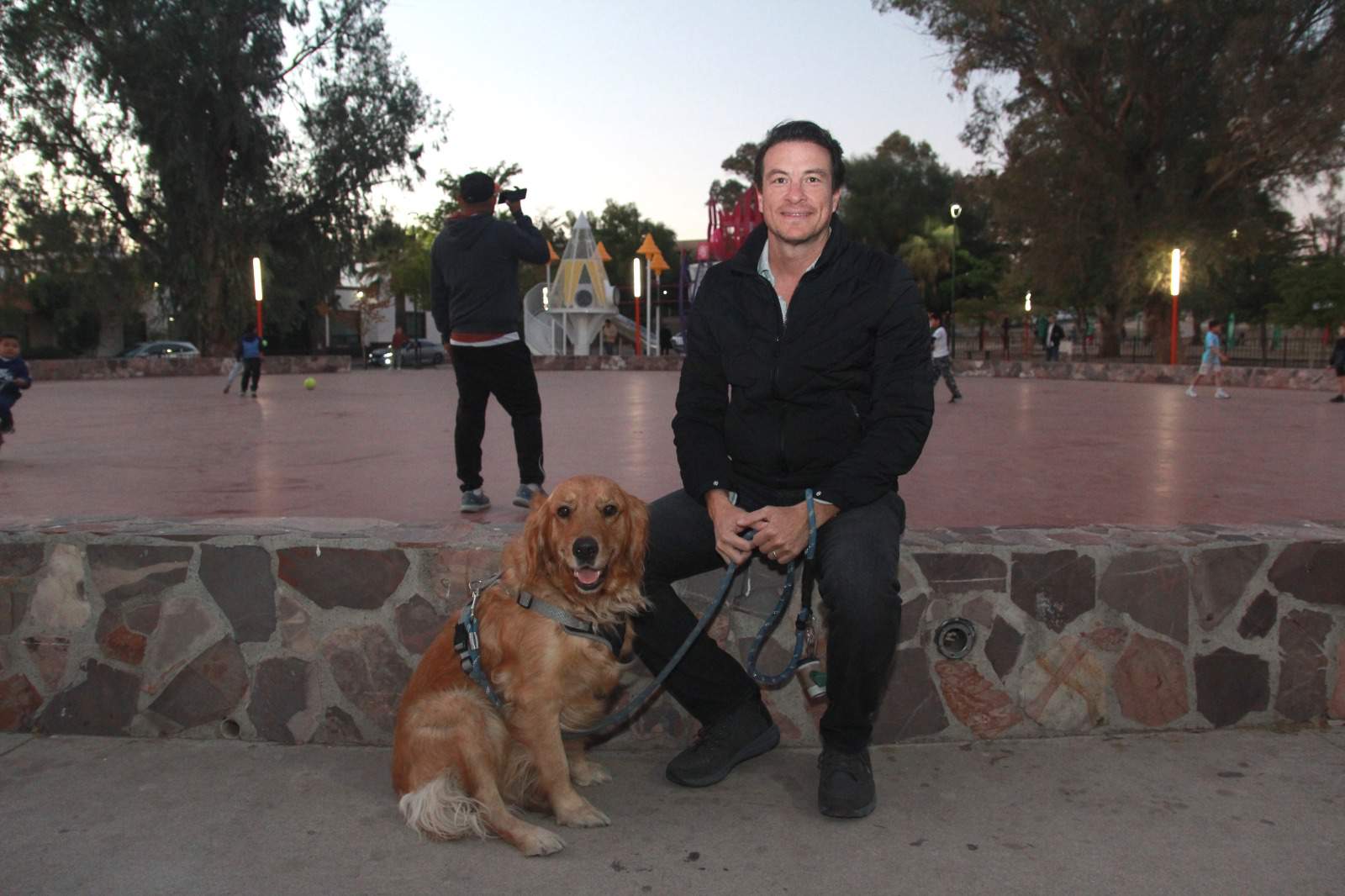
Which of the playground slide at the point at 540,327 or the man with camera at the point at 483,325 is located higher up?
the playground slide at the point at 540,327

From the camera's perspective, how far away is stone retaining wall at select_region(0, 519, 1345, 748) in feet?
13.6

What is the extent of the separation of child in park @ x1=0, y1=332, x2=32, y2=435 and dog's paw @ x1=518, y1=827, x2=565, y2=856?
7913 mm

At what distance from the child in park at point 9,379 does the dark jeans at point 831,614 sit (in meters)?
7.65

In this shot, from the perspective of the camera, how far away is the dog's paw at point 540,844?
3180 millimetres

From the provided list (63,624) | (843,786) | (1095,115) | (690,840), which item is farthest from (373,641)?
(1095,115)

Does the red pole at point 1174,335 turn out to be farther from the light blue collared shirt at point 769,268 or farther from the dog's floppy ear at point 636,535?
the dog's floppy ear at point 636,535

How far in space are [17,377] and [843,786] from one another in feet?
28.9

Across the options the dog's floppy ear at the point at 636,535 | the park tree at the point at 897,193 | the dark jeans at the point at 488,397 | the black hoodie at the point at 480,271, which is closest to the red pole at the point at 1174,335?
the black hoodie at the point at 480,271

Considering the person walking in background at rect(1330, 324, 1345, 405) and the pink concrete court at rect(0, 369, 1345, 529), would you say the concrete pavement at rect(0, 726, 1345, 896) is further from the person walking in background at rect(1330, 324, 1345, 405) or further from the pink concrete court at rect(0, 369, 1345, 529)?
the person walking in background at rect(1330, 324, 1345, 405)

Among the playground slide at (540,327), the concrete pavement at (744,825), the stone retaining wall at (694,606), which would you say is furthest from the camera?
the playground slide at (540,327)

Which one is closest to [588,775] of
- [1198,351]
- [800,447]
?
[800,447]

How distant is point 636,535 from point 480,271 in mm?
3191

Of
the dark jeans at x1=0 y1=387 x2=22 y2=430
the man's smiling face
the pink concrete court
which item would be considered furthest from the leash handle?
the dark jeans at x1=0 y1=387 x2=22 y2=430

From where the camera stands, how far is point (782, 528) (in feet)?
11.5
